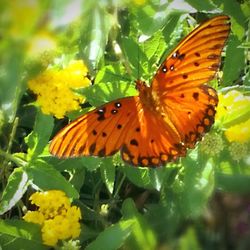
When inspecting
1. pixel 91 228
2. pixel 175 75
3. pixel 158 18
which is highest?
pixel 158 18

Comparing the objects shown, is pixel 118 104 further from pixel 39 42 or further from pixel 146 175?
pixel 39 42

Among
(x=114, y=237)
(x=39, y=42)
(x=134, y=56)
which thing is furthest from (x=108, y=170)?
(x=39, y=42)

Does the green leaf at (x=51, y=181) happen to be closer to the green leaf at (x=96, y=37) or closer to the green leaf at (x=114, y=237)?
the green leaf at (x=114, y=237)

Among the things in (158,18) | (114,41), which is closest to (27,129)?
(114,41)

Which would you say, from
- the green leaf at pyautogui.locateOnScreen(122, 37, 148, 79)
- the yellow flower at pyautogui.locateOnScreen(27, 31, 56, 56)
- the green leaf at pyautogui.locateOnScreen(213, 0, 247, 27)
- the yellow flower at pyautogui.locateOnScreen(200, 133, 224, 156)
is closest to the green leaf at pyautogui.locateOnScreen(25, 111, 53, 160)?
the green leaf at pyautogui.locateOnScreen(122, 37, 148, 79)

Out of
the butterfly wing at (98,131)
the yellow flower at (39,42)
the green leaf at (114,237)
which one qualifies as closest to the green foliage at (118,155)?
the green leaf at (114,237)

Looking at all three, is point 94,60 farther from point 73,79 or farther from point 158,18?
point 158,18
